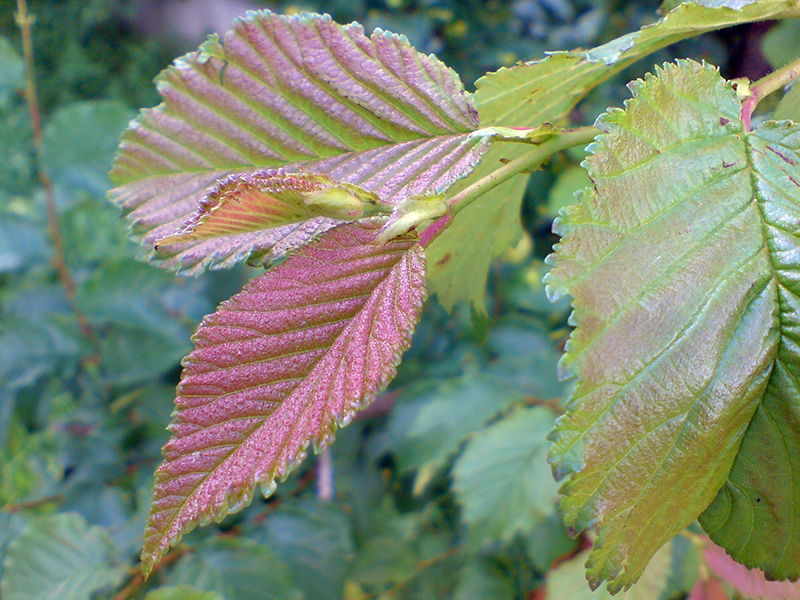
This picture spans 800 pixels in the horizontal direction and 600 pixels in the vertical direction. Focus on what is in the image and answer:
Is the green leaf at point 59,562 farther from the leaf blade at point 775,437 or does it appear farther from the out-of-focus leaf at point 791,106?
the out-of-focus leaf at point 791,106

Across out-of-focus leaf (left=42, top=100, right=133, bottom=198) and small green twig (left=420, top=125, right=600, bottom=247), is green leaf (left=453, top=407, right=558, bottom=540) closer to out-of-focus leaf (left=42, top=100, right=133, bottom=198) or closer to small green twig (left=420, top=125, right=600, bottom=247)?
small green twig (left=420, top=125, right=600, bottom=247)

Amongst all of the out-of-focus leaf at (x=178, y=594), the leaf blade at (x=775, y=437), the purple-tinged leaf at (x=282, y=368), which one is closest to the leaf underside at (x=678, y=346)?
the leaf blade at (x=775, y=437)

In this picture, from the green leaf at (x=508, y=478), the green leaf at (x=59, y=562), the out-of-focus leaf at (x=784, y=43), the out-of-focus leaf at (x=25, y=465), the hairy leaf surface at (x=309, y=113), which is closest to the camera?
the hairy leaf surface at (x=309, y=113)

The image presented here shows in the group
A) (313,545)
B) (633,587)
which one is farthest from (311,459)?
(633,587)

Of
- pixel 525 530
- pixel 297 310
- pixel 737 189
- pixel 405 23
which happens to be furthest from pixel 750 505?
pixel 405 23

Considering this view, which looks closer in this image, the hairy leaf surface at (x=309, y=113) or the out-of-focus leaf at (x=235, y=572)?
the hairy leaf surface at (x=309, y=113)

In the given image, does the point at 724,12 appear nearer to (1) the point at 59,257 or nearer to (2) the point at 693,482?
(2) the point at 693,482
